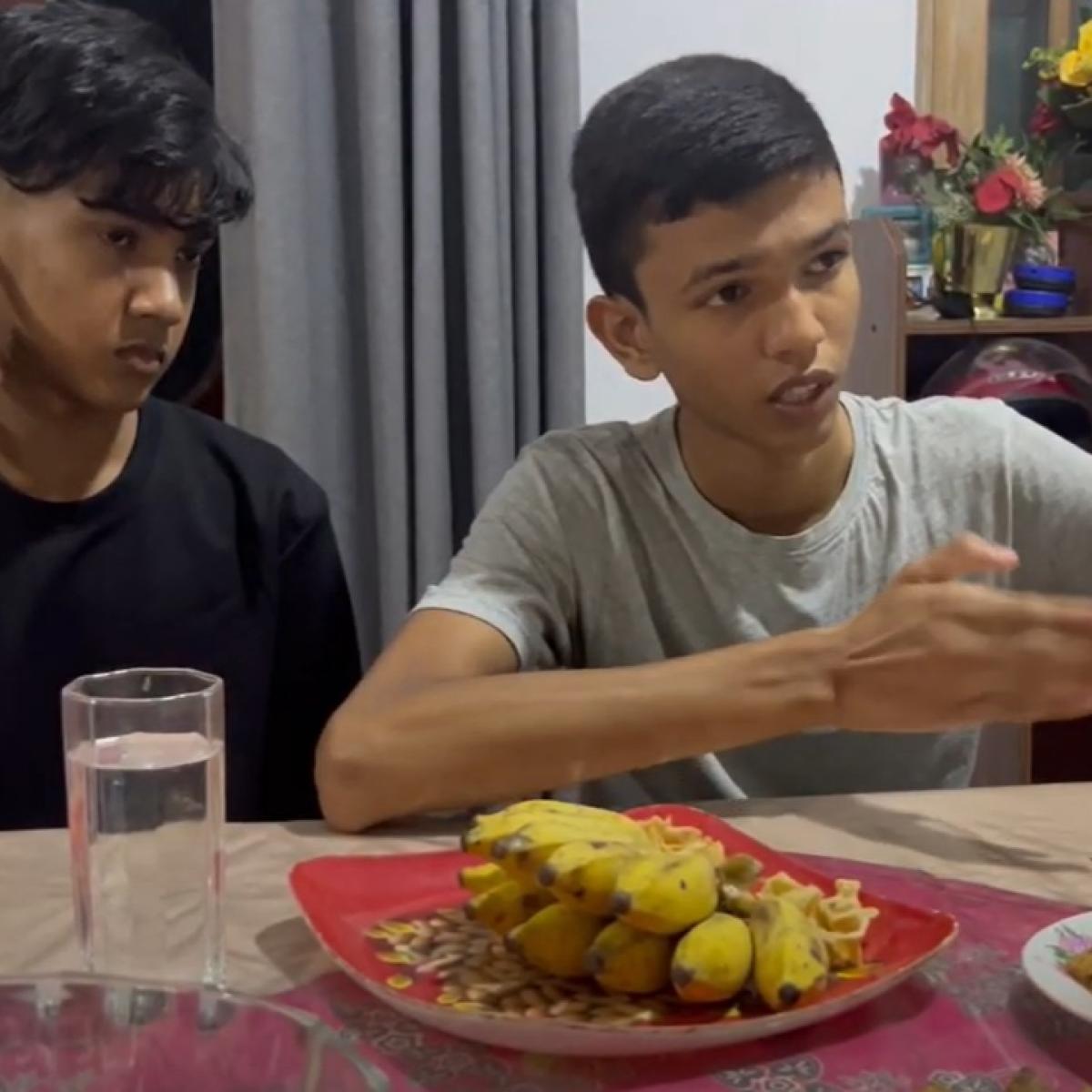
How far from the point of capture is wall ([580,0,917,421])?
2496mm

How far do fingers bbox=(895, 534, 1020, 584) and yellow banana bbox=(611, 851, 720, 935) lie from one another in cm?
42

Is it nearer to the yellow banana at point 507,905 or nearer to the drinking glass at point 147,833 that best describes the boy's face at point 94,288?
the drinking glass at point 147,833

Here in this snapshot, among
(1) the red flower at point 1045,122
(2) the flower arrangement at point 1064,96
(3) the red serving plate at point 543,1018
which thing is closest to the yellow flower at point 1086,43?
(2) the flower arrangement at point 1064,96

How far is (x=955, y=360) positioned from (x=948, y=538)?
1.03 meters

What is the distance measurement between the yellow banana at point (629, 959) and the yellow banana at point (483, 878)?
9 cm

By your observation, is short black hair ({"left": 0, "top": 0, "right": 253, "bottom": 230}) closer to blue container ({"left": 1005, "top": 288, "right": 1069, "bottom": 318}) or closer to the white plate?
the white plate

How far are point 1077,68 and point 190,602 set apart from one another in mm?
1576

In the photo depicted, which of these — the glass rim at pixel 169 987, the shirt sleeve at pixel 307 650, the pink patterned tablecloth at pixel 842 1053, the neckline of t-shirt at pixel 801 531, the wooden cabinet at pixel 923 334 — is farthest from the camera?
the wooden cabinet at pixel 923 334

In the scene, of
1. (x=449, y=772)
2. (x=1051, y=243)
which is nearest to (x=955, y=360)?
(x=1051, y=243)

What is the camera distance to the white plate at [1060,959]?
2.35ft

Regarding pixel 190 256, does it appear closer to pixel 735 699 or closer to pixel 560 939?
pixel 735 699

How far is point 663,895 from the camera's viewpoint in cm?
70

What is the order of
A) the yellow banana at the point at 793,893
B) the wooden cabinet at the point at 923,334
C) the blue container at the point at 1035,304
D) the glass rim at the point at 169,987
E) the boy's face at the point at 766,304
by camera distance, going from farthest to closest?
the blue container at the point at 1035,304 < the wooden cabinet at the point at 923,334 < the boy's face at the point at 766,304 < the yellow banana at the point at 793,893 < the glass rim at the point at 169,987

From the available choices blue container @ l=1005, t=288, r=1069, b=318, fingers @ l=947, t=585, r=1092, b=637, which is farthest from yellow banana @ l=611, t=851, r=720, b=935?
blue container @ l=1005, t=288, r=1069, b=318
